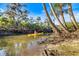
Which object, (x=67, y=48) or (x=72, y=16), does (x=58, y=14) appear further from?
(x=67, y=48)

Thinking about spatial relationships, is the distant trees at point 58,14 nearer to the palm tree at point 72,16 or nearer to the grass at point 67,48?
the palm tree at point 72,16

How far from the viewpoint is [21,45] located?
178 centimetres

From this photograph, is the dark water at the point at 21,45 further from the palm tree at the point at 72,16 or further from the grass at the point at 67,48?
the palm tree at the point at 72,16

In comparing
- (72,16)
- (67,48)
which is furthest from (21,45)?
(72,16)

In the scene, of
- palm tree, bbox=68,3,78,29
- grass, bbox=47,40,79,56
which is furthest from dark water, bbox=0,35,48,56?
palm tree, bbox=68,3,78,29

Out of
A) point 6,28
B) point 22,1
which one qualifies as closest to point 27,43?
point 6,28

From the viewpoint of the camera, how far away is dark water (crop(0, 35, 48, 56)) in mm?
1771

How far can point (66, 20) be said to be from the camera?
178cm

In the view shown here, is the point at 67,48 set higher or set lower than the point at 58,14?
lower

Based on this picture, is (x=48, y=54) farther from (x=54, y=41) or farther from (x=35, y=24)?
(x=35, y=24)

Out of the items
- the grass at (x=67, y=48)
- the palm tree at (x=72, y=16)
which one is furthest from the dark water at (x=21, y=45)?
the palm tree at (x=72, y=16)

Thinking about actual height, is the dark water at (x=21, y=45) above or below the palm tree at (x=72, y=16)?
below

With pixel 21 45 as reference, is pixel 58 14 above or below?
above

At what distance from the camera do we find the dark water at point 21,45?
5.81ft
